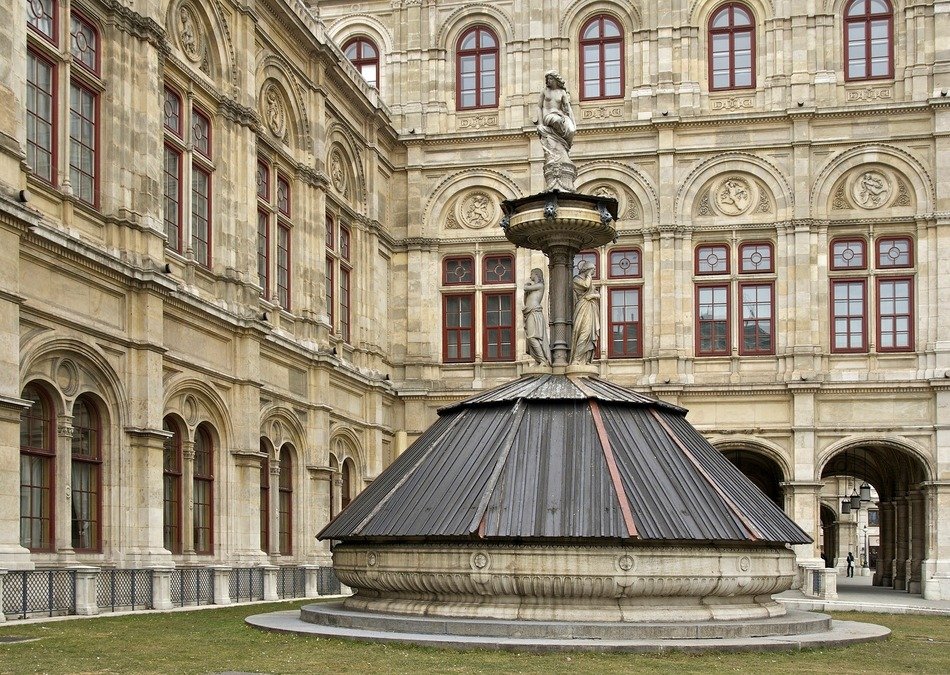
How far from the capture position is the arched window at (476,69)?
4266 centimetres

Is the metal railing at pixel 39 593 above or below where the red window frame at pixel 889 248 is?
below

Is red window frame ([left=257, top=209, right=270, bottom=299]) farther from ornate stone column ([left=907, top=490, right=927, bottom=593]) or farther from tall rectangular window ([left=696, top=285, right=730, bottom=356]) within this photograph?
ornate stone column ([left=907, top=490, right=927, bottom=593])

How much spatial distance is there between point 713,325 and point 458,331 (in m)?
7.51

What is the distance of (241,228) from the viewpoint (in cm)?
3025

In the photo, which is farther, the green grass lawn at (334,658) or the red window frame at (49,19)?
the red window frame at (49,19)

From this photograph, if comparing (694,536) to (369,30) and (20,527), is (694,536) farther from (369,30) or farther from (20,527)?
(369,30)

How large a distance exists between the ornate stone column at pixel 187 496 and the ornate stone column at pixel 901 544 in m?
22.6

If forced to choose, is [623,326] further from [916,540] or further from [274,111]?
[274,111]

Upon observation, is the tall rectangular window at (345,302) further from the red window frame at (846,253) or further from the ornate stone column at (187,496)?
the red window frame at (846,253)

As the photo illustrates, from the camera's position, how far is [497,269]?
42.1 metres

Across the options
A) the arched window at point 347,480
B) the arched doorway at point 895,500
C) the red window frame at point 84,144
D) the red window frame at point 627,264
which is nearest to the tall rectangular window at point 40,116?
the red window frame at point 84,144

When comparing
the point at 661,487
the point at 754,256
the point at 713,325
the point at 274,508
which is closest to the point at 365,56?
the point at 754,256

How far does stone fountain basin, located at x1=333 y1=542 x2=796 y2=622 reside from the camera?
16.4 meters

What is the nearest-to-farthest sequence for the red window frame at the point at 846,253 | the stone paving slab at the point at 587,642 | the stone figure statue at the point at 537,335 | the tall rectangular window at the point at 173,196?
the stone paving slab at the point at 587,642, the stone figure statue at the point at 537,335, the tall rectangular window at the point at 173,196, the red window frame at the point at 846,253
